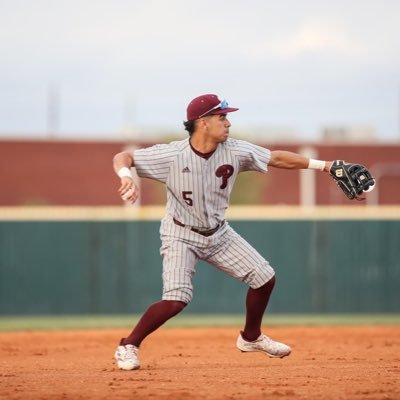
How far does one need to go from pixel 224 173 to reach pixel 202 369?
1529 mm

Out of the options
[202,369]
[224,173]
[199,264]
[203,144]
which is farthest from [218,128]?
[199,264]

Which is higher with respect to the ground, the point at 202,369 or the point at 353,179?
the point at 353,179

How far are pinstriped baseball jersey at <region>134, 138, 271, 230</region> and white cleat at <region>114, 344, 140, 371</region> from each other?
0.98 metres

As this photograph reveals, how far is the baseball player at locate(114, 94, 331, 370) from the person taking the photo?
26.2 ft

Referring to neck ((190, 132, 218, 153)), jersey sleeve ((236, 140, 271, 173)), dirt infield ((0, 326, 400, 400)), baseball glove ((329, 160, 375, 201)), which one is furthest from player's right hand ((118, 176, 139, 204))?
baseball glove ((329, 160, 375, 201))

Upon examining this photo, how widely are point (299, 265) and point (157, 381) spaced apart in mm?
10168

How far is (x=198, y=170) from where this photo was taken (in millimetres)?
7965

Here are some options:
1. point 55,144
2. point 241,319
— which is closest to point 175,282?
point 241,319

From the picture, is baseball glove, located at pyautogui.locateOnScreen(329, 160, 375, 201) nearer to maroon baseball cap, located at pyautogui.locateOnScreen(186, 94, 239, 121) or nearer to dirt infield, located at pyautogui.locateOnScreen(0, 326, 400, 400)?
maroon baseball cap, located at pyautogui.locateOnScreen(186, 94, 239, 121)

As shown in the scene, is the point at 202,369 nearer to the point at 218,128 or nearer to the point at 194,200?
the point at 194,200

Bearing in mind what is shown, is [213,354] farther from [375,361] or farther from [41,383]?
[41,383]

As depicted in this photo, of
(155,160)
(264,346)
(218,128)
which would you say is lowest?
(264,346)

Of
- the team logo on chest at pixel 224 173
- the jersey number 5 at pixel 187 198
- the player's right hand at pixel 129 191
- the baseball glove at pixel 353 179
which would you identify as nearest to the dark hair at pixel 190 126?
the team logo on chest at pixel 224 173

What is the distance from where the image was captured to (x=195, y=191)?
797 cm
